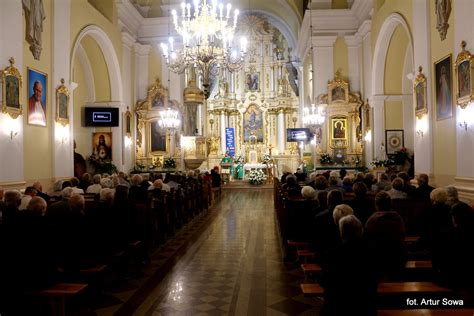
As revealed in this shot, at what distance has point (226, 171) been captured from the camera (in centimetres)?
2211

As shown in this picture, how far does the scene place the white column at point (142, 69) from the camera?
17.3 m

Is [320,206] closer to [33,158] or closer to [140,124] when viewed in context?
[33,158]

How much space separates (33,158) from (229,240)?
16.4 ft

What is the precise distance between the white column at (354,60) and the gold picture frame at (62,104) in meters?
10.7

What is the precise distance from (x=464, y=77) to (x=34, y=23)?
28.9ft

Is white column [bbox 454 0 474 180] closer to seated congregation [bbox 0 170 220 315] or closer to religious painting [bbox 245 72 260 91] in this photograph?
seated congregation [bbox 0 170 220 315]

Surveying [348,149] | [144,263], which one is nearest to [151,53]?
[348,149]

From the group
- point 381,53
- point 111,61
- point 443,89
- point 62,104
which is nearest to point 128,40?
point 111,61

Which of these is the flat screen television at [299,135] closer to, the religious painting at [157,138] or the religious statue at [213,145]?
the religious painting at [157,138]

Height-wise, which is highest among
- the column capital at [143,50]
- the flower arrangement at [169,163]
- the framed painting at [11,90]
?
the column capital at [143,50]

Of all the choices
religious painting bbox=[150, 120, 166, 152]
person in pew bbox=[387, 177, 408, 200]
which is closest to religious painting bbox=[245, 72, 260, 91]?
religious painting bbox=[150, 120, 166, 152]

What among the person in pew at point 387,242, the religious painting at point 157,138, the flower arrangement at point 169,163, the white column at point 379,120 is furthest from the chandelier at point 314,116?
the person in pew at point 387,242

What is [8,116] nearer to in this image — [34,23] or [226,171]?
[34,23]

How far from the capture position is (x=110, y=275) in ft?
17.5
